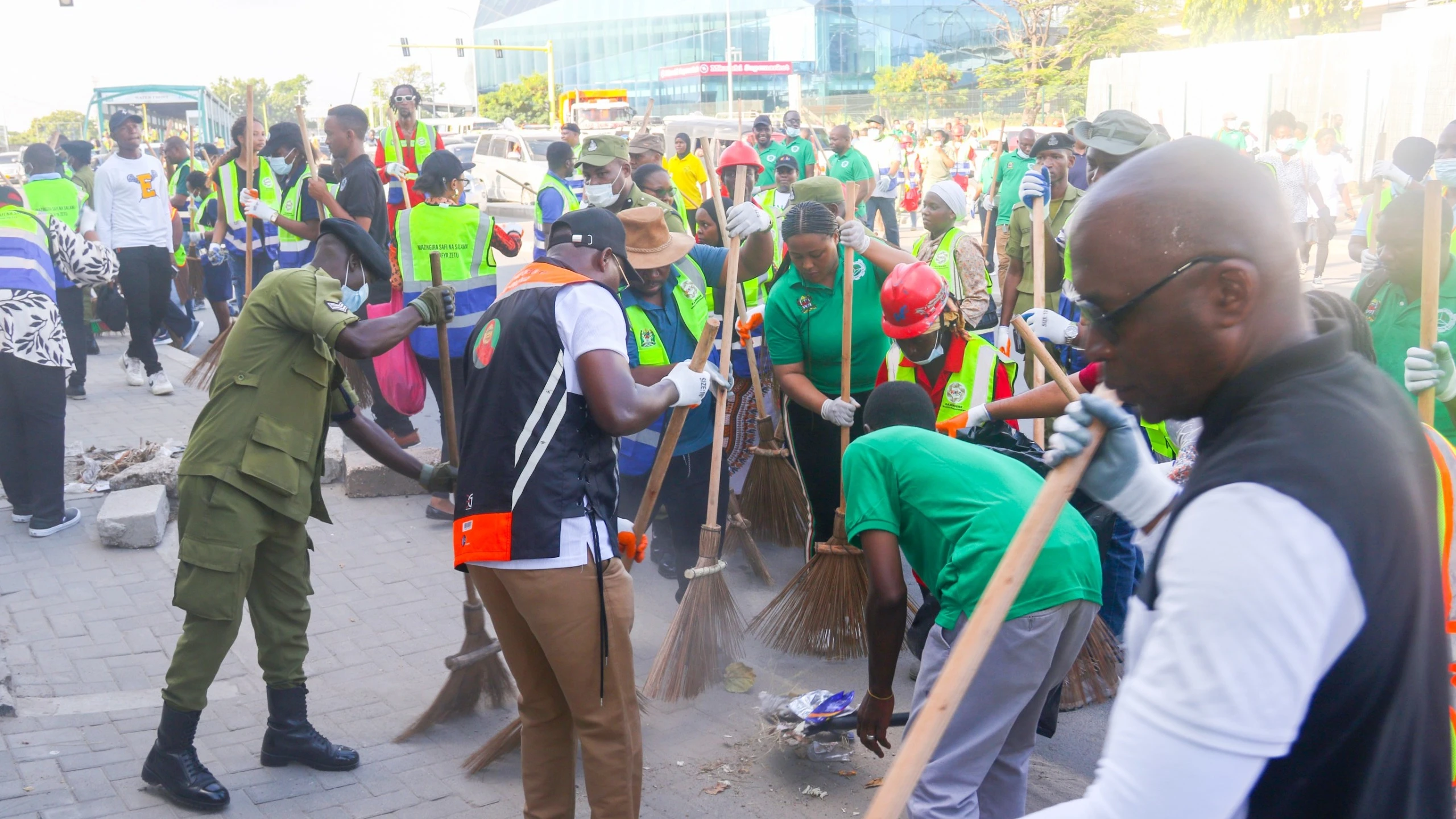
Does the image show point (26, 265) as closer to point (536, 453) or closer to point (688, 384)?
point (688, 384)

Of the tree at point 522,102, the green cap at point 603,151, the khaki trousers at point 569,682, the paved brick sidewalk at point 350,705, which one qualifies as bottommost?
the paved brick sidewalk at point 350,705

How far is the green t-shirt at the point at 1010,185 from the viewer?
10848mm

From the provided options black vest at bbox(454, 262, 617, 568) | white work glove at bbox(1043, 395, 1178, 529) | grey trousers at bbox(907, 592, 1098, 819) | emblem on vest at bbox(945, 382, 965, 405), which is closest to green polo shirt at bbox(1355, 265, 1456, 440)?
emblem on vest at bbox(945, 382, 965, 405)

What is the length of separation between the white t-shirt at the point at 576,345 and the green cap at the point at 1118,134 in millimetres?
3058

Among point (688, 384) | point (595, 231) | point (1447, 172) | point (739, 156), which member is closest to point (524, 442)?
point (595, 231)

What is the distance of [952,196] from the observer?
621 centimetres

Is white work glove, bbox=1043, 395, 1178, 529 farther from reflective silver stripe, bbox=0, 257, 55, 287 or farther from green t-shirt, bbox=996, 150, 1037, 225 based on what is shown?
green t-shirt, bbox=996, 150, 1037, 225

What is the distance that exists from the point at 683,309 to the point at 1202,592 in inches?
159

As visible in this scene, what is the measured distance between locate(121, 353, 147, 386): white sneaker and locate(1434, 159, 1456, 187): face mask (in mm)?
9954

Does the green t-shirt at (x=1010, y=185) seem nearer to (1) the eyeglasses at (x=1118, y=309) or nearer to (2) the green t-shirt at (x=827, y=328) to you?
(2) the green t-shirt at (x=827, y=328)

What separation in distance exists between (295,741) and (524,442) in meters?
1.80

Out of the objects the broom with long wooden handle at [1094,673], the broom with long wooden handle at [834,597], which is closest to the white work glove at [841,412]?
the broom with long wooden handle at [834,597]

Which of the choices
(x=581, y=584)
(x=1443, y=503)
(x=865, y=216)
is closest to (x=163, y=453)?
(x=581, y=584)

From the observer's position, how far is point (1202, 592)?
116 centimetres
